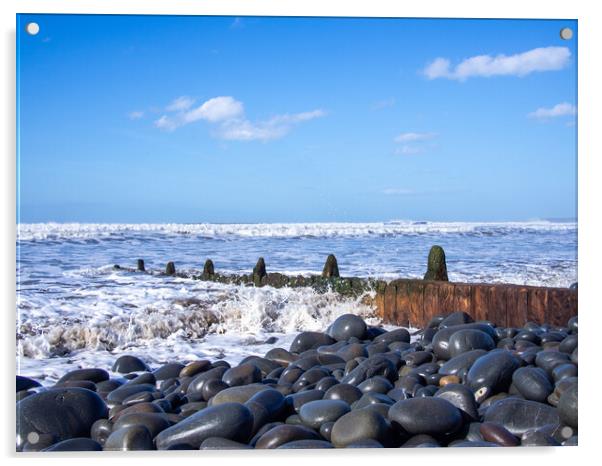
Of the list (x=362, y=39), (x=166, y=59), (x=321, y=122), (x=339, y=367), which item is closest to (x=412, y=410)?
(x=339, y=367)

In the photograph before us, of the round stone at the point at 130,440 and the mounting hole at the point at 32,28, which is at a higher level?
the mounting hole at the point at 32,28

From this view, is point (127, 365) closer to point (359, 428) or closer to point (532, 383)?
point (359, 428)

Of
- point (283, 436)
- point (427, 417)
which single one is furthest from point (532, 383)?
point (283, 436)

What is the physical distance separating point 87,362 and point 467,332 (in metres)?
2.52

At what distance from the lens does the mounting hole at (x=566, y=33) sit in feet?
14.0

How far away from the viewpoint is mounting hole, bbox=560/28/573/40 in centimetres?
426

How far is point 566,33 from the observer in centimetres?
427

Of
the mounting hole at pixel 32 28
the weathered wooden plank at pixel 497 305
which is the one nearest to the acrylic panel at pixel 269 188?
the mounting hole at pixel 32 28

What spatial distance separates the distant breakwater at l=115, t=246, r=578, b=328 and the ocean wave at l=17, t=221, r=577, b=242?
26 cm

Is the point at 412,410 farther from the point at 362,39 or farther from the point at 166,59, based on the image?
the point at 166,59

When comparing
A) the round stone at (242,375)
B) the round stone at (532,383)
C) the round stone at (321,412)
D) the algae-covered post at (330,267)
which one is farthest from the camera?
the algae-covered post at (330,267)

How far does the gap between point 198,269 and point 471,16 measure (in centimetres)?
241

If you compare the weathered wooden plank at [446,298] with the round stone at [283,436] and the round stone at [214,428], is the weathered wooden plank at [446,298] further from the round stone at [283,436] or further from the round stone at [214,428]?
the round stone at [214,428]

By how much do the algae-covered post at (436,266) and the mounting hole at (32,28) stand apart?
285cm
